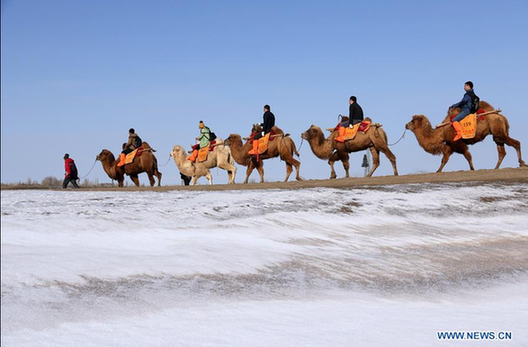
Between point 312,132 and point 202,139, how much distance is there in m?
4.08

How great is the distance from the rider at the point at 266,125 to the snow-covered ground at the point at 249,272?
33.1ft

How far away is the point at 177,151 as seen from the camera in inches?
842

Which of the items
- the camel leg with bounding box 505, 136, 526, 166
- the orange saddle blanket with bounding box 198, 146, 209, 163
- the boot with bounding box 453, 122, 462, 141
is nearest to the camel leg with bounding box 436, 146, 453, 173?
the boot with bounding box 453, 122, 462, 141

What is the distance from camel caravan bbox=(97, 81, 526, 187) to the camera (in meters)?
15.4

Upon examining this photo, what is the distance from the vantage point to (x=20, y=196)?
5.72 metres

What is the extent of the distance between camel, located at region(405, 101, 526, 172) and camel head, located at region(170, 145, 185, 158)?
7.47 metres

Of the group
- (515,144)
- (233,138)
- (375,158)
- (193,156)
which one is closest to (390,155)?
(375,158)

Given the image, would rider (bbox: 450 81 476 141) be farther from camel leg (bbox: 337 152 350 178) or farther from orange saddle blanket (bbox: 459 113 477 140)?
camel leg (bbox: 337 152 350 178)

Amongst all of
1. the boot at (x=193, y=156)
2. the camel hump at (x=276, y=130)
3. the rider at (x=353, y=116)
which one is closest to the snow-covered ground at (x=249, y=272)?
the rider at (x=353, y=116)

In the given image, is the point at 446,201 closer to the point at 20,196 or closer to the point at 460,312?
the point at 460,312

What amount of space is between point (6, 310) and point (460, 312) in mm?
2846

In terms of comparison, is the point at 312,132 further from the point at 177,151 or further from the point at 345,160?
the point at 177,151

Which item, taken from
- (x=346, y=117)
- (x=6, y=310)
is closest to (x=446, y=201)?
(x=6, y=310)


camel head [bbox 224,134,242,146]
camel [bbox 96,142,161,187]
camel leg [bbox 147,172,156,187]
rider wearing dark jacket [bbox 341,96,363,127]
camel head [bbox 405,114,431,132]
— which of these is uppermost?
rider wearing dark jacket [bbox 341,96,363,127]
